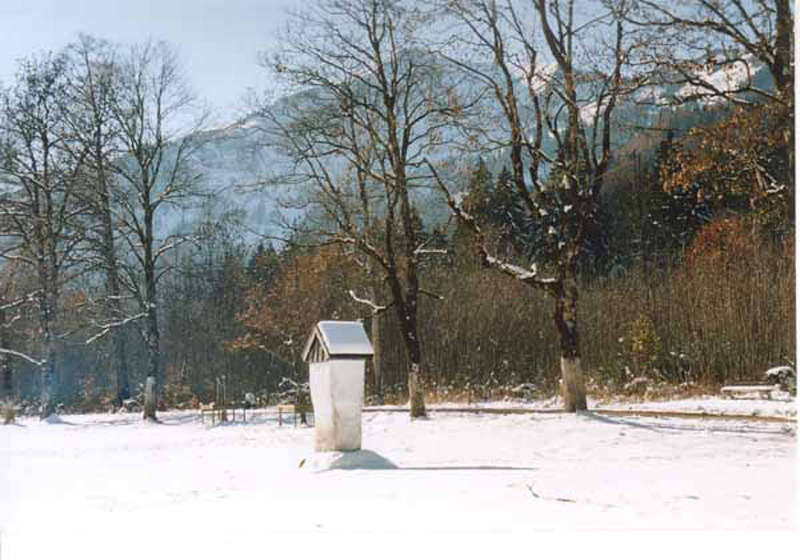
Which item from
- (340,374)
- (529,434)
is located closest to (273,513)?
(340,374)

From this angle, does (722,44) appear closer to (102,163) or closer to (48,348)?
(102,163)

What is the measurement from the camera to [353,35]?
25.4 feet

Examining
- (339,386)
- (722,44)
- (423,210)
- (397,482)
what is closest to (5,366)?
(339,386)

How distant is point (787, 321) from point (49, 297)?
550 cm

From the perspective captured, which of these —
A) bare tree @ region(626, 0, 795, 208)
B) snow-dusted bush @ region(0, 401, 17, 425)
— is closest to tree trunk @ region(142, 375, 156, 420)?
snow-dusted bush @ region(0, 401, 17, 425)

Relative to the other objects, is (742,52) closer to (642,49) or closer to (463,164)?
(642,49)

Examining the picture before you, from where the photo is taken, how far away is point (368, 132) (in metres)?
8.25

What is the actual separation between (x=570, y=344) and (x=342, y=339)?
2812 mm

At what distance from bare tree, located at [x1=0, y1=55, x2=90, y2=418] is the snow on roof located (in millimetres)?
2366

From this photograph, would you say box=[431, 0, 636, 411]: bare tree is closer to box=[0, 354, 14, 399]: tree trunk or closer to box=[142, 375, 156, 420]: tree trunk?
box=[142, 375, 156, 420]: tree trunk

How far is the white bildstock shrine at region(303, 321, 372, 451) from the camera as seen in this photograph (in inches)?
221

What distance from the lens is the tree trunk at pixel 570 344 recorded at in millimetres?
7684

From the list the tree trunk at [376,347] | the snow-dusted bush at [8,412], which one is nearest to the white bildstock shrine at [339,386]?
the snow-dusted bush at [8,412]

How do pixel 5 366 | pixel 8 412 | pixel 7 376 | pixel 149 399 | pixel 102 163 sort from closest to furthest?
pixel 8 412
pixel 7 376
pixel 5 366
pixel 149 399
pixel 102 163
